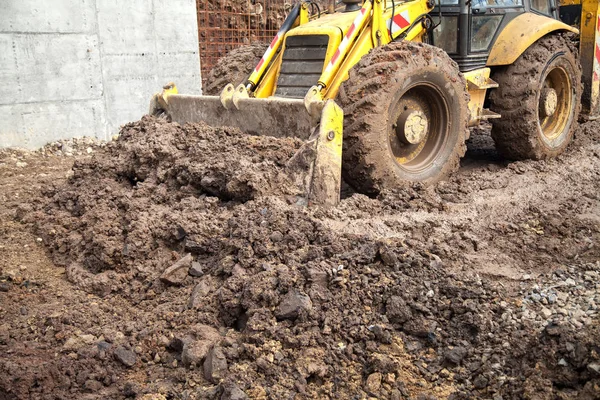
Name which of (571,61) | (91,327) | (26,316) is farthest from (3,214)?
(571,61)

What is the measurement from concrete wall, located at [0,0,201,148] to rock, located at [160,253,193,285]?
17.0 ft

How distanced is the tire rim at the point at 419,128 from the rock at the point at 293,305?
221 cm

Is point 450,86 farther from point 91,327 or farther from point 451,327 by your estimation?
point 91,327

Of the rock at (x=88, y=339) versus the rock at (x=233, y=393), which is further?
the rock at (x=88, y=339)

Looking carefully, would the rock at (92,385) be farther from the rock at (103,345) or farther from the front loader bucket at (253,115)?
the front loader bucket at (253,115)

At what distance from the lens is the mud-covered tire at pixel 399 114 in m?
4.81

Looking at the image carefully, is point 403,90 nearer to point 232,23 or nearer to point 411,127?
point 411,127

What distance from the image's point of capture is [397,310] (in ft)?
10.7

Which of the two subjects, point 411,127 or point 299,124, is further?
point 411,127

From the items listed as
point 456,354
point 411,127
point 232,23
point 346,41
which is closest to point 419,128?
point 411,127

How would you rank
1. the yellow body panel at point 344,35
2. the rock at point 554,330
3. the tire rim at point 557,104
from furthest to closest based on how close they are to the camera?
the tire rim at point 557,104 → the yellow body panel at point 344,35 → the rock at point 554,330

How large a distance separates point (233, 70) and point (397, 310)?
13.6 ft

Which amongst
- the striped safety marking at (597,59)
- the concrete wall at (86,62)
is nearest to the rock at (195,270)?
the concrete wall at (86,62)

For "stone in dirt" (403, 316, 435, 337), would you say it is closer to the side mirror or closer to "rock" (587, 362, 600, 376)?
"rock" (587, 362, 600, 376)
